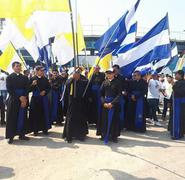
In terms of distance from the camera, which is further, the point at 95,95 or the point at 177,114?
the point at 95,95

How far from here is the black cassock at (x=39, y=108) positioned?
8.51m

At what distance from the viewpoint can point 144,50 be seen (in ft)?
29.8

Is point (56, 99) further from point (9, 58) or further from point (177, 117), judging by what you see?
point (177, 117)

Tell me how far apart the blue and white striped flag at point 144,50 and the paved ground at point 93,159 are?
1.92 meters

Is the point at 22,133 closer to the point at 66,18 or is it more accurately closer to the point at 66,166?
the point at 66,166

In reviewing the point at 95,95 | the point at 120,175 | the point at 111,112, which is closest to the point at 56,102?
the point at 95,95

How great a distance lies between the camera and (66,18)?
748cm

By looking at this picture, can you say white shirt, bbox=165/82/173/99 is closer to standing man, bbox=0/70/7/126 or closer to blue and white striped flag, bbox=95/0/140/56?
blue and white striped flag, bbox=95/0/140/56

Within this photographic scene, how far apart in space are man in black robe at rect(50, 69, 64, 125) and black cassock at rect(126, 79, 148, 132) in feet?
6.87

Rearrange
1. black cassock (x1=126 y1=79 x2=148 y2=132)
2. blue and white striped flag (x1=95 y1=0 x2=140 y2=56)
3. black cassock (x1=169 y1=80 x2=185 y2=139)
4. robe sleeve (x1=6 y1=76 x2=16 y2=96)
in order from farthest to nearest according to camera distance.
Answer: black cassock (x1=126 y1=79 x2=148 y2=132) → blue and white striped flag (x1=95 y1=0 x2=140 y2=56) → black cassock (x1=169 y1=80 x2=185 y2=139) → robe sleeve (x1=6 y1=76 x2=16 y2=96)

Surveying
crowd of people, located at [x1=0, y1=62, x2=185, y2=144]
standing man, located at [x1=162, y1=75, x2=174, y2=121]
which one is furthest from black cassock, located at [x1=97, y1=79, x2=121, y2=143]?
standing man, located at [x1=162, y1=75, x2=174, y2=121]

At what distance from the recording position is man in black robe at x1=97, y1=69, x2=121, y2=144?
25.7ft

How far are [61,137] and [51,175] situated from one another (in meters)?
2.79

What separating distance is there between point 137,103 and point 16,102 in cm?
333
